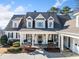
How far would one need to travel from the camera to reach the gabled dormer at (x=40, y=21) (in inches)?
1409

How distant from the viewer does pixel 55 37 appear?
35438 mm

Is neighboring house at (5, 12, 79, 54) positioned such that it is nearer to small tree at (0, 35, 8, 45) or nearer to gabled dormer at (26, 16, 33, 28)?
gabled dormer at (26, 16, 33, 28)

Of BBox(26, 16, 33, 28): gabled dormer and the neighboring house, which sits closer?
the neighboring house

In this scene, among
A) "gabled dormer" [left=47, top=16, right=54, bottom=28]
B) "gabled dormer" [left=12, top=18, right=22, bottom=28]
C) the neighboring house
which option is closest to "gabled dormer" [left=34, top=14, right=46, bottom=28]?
the neighboring house

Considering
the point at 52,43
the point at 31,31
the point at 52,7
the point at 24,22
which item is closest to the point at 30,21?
the point at 24,22

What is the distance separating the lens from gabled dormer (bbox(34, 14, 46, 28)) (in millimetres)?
35781

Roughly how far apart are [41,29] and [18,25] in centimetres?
611

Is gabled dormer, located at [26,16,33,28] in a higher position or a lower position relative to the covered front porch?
higher

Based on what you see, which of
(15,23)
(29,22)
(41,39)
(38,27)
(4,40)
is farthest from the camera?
(15,23)

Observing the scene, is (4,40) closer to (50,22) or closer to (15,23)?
(15,23)

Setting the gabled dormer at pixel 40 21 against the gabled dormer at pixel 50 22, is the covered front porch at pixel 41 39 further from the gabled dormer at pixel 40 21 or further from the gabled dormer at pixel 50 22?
the gabled dormer at pixel 40 21

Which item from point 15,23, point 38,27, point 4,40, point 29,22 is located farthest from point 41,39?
point 4,40

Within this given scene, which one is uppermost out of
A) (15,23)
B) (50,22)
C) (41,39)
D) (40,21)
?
(40,21)

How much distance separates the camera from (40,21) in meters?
36.0
